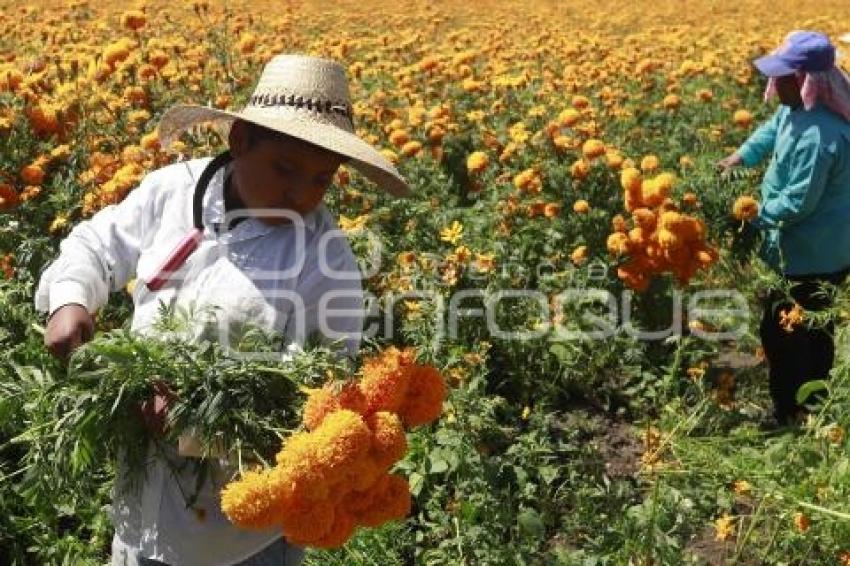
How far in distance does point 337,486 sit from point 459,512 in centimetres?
161

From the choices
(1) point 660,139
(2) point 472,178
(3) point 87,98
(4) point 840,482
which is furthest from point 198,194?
(1) point 660,139

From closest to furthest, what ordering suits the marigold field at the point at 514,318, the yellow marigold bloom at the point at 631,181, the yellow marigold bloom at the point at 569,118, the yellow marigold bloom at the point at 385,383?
the yellow marigold bloom at the point at 385,383 → the marigold field at the point at 514,318 → the yellow marigold bloom at the point at 631,181 → the yellow marigold bloom at the point at 569,118

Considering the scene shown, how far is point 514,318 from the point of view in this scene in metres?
3.73

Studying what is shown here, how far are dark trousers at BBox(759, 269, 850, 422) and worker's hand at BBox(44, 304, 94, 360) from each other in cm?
281

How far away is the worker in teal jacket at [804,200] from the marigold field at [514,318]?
0.16 m

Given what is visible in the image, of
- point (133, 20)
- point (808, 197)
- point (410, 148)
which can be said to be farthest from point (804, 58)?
point (133, 20)

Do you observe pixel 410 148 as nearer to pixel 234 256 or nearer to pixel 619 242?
pixel 619 242

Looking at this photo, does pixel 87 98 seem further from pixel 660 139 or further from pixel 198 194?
pixel 660 139

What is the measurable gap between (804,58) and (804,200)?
532 millimetres

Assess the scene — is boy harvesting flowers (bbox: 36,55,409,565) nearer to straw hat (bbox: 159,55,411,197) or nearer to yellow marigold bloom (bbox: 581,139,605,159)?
straw hat (bbox: 159,55,411,197)

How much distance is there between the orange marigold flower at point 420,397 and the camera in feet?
4.68

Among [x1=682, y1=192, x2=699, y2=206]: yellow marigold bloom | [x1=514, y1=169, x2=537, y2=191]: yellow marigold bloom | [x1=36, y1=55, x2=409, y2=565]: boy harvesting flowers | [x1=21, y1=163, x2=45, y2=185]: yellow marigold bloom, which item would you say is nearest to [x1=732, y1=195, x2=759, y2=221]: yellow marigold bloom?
[x1=682, y1=192, x2=699, y2=206]: yellow marigold bloom

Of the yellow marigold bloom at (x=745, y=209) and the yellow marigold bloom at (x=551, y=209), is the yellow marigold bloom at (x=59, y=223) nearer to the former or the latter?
the yellow marigold bloom at (x=551, y=209)

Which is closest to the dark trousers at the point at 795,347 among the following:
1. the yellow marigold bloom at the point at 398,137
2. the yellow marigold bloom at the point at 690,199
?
the yellow marigold bloom at the point at 690,199
